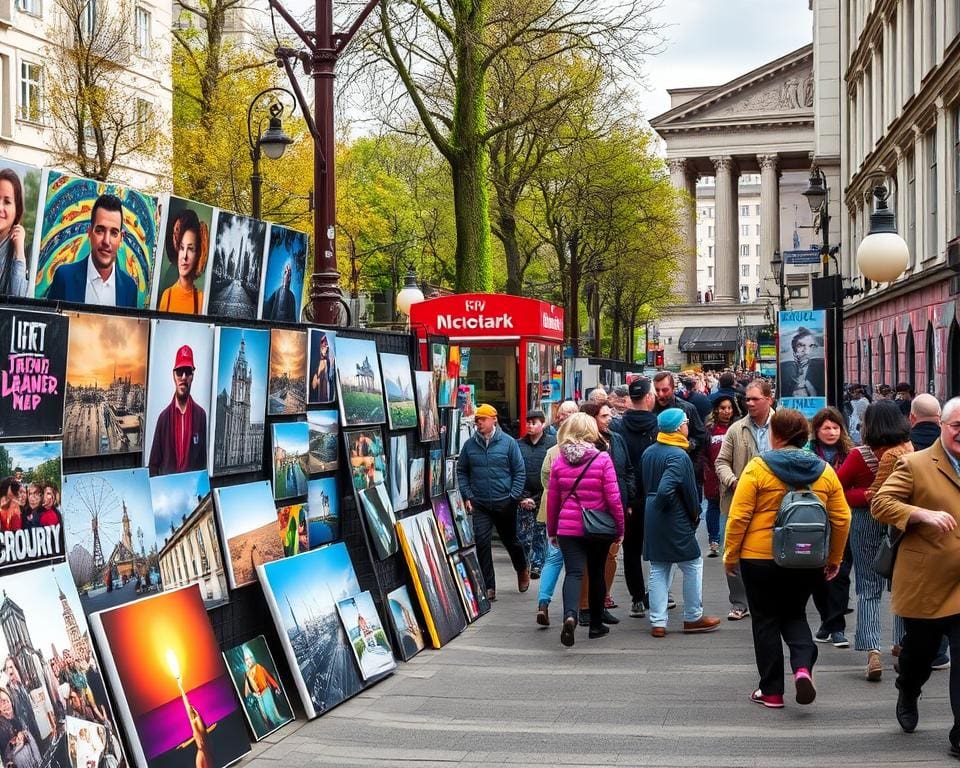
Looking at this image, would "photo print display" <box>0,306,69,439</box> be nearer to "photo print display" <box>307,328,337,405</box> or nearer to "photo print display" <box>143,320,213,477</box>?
"photo print display" <box>143,320,213,477</box>

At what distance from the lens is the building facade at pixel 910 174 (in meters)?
26.8

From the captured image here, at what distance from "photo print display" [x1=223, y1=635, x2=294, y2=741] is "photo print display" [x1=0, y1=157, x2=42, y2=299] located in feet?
7.69

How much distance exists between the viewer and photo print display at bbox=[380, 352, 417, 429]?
10516 mm

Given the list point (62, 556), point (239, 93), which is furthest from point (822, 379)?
point (239, 93)

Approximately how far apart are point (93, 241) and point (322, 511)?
2856 millimetres

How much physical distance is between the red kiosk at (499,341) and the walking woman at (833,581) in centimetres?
1023

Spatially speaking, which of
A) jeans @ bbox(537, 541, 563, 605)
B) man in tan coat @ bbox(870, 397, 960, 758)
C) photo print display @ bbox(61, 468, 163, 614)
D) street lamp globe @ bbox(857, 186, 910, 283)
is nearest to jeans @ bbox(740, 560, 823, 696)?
man in tan coat @ bbox(870, 397, 960, 758)

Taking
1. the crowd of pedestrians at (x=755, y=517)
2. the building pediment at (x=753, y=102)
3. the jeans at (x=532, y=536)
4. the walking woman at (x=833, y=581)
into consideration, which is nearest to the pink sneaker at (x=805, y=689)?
the crowd of pedestrians at (x=755, y=517)

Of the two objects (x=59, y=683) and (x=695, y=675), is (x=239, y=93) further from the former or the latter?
(x=59, y=683)

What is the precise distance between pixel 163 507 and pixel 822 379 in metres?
11.3

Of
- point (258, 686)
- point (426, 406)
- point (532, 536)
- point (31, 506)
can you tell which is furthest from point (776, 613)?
point (532, 536)

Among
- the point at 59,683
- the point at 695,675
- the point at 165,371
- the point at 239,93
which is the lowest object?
the point at 695,675

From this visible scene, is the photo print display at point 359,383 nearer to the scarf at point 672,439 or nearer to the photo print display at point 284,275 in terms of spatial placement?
the photo print display at point 284,275

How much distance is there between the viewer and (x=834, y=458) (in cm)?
1067
